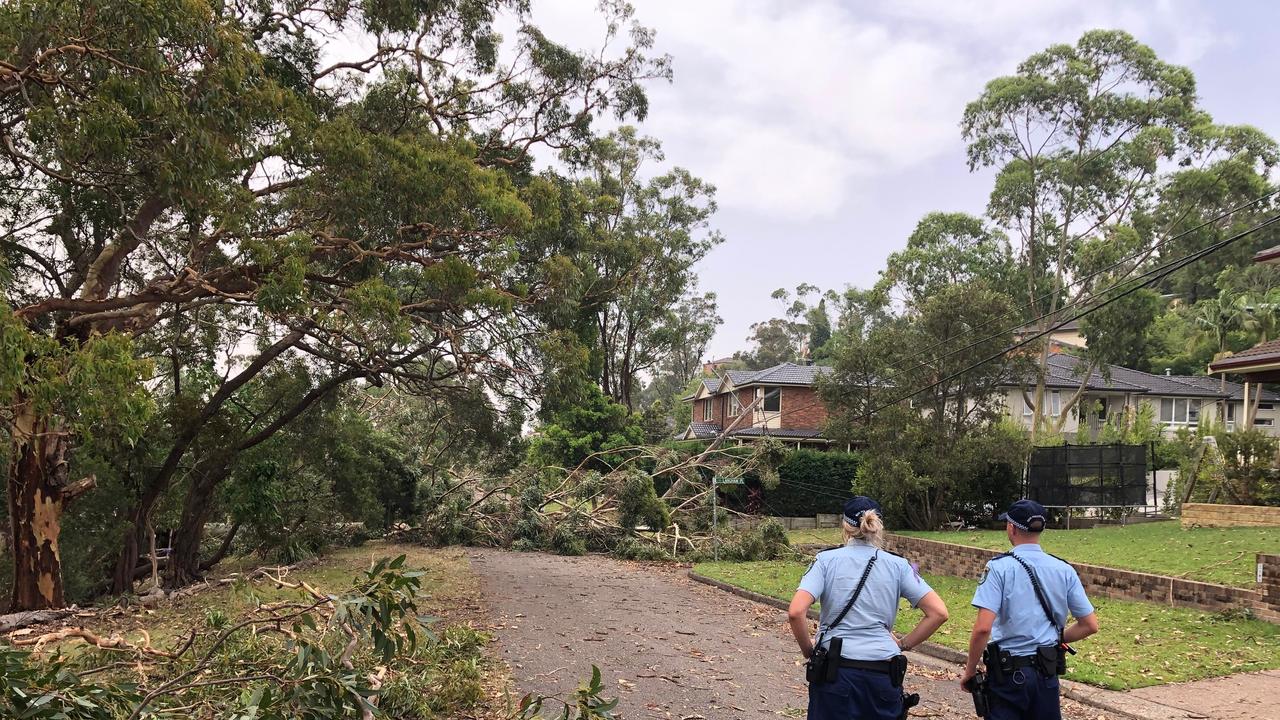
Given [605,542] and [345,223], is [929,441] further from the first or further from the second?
[345,223]

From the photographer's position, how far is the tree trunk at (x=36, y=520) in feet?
40.9

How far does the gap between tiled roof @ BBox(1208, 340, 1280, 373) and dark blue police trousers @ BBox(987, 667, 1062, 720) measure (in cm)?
1526

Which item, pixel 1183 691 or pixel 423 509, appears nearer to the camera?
pixel 1183 691

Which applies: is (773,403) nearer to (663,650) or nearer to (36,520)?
(663,650)

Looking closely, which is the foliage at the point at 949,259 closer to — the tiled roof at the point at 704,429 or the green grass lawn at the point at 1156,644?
the tiled roof at the point at 704,429

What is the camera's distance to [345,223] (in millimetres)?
12133

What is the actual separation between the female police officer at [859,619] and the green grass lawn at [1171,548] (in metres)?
9.19

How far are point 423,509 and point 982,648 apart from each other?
72.3 ft

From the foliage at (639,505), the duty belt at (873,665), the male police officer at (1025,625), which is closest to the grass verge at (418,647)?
the duty belt at (873,665)

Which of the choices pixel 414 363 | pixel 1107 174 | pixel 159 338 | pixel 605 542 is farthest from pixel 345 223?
pixel 1107 174

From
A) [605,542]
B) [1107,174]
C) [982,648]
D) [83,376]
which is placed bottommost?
[605,542]

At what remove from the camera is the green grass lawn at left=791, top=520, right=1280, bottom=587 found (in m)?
12.0

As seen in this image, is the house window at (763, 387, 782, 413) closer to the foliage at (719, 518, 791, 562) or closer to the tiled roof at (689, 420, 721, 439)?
the tiled roof at (689, 420, 721, 439)

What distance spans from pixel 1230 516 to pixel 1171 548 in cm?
338
